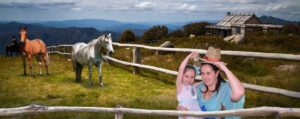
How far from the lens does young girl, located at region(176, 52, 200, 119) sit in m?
3.75

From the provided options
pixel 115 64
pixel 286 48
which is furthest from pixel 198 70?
pixel 286 48

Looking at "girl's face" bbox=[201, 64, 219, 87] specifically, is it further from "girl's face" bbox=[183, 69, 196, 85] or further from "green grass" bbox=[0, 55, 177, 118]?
"green grass" bbox=[0, 55, 177, 118]

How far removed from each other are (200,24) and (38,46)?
1492 inches

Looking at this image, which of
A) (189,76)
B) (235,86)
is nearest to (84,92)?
(189,76)

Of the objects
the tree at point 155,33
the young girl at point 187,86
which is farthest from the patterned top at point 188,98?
the tree at point 155,33

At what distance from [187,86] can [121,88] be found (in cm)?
539

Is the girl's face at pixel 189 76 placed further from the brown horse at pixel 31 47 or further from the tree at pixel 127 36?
the tree at pixel 127 36

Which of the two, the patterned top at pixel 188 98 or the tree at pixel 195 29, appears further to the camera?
the tree at pixel 195 29

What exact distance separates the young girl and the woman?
74mm

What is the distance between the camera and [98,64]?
30.1 feet

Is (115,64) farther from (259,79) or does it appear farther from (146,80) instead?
(259,79)

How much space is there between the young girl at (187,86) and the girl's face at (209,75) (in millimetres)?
140

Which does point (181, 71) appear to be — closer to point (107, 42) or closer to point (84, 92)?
point (107, 42)

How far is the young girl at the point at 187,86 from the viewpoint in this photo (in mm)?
3746
